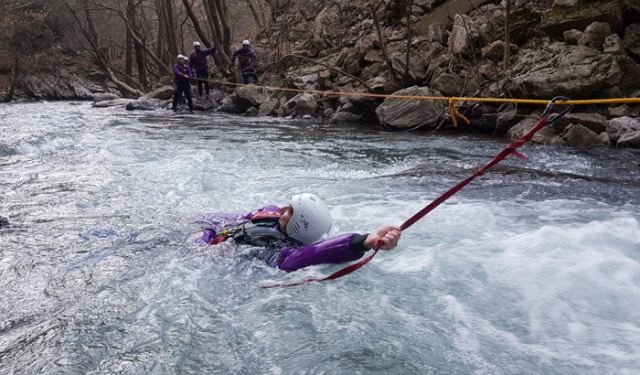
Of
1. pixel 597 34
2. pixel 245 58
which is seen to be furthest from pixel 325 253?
pixel 245 58

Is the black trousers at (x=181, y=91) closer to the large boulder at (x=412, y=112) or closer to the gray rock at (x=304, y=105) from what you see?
the gray rock at (x=304, y=105)

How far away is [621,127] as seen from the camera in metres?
7.84

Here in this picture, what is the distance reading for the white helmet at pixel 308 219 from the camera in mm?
3725

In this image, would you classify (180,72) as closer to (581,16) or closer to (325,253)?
(581,16)

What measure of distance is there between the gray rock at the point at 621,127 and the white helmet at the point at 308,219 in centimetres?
598

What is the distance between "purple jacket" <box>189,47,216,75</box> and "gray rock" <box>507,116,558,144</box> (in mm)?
10041

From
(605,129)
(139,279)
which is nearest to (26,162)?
(139,279)

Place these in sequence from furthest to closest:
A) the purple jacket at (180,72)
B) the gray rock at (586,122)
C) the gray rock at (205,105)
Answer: the gray rock at (205,105)
the purple jacket at (180,72)
the gray rock at (586,122)

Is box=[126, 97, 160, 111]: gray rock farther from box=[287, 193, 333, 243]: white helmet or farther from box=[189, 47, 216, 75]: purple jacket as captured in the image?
box=[287, 193, 333, 243]: white helmet

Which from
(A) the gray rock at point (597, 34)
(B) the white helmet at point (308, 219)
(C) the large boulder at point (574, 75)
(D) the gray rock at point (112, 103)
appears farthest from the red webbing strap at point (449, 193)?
(D) the gray rock at point (112, 103)

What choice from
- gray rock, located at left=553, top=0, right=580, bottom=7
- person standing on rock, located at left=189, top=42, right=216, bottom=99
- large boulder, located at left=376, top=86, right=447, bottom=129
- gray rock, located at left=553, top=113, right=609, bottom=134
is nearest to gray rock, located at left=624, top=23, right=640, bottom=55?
gray rock, located at left=553, top=0, right=580, bottom=7

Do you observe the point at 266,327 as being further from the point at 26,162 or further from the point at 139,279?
the point at 26,162

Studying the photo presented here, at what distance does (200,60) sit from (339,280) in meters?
14.0

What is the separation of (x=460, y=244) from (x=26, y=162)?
22.2 ft
